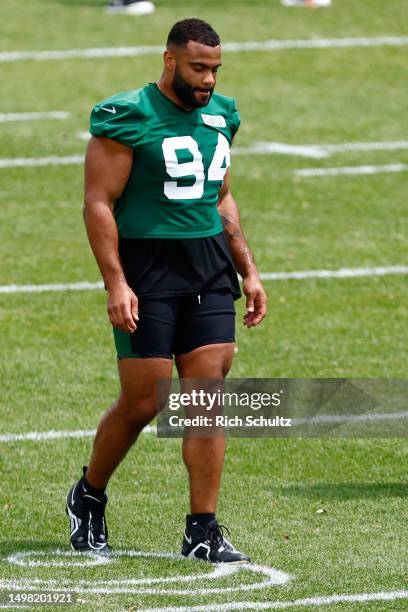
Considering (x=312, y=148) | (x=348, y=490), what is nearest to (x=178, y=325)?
(x=348, y=490)

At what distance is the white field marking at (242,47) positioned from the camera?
58.4 feet

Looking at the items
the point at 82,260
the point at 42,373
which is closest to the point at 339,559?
the point at 42,373

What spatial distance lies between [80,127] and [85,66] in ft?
6.80

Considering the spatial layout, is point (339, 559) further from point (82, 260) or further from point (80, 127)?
point (80, 127)

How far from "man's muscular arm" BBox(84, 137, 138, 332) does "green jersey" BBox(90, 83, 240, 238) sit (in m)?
0.05

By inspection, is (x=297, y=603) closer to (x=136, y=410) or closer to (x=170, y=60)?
(x=136, y=410)

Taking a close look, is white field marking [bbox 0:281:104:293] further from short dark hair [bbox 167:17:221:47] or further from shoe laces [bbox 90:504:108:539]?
short dark hair [bbox 167:17:221:47]

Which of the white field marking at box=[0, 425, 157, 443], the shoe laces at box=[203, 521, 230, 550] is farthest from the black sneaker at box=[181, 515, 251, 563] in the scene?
the white field marking at box=[0, 425, 157, 443]

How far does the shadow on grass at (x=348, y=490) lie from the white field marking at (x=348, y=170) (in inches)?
275

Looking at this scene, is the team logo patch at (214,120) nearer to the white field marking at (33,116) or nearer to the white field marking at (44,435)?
the white field marking at (44,435)

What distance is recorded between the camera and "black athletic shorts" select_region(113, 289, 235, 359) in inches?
255

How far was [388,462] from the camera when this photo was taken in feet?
26.2

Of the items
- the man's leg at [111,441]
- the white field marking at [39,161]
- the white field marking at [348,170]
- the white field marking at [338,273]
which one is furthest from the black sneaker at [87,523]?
the white field marking at [39,161]

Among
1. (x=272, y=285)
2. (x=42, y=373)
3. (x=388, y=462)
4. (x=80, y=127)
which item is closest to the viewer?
(x=388, y=462)
